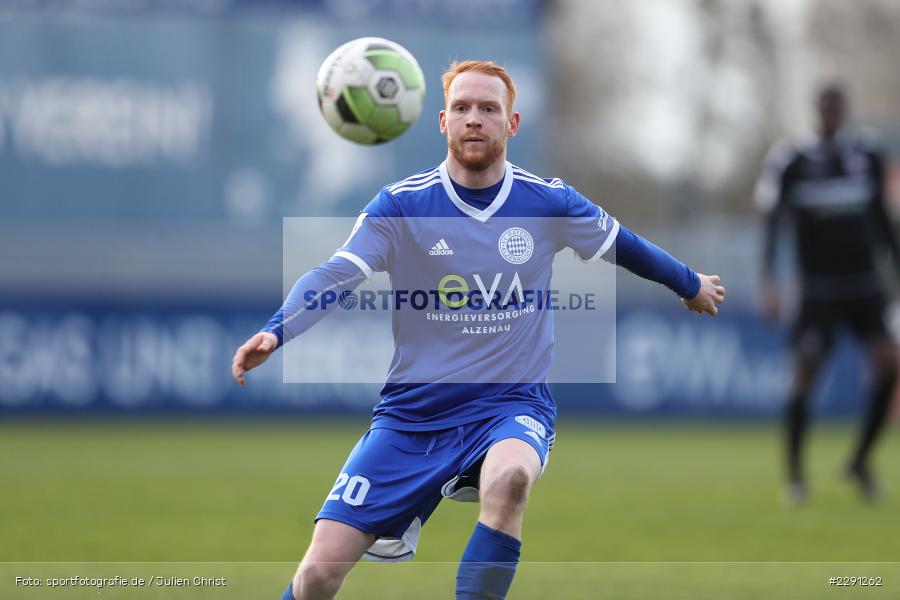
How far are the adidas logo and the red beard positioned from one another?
30 cm

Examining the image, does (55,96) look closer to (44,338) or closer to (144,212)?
(144,212)

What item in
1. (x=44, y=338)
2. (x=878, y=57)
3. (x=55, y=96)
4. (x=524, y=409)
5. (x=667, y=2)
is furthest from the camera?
(x=878, y=57)

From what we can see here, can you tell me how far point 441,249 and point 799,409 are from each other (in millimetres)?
5553

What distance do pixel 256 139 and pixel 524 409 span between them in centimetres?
1267

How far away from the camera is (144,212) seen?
17234 mm

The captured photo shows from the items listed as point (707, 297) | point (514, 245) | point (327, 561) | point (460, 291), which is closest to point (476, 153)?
point (514, 245)

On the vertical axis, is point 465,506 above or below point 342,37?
below

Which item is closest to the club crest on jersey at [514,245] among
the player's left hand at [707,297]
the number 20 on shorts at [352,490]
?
the player's left hand at [707,297]

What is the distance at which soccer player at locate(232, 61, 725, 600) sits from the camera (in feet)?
16.5

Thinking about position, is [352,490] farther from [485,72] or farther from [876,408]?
[876,408]

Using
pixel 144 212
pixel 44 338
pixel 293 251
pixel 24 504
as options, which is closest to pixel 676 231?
pixel 293 251

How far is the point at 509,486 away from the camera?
478 cm

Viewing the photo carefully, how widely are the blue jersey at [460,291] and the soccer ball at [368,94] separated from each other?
0.92 m

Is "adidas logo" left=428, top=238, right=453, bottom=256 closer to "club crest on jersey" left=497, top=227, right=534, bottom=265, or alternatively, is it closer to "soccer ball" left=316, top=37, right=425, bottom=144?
"club crest on jersey" left=497, top=227, right=534, bottom=265
